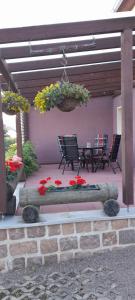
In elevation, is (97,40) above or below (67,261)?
above

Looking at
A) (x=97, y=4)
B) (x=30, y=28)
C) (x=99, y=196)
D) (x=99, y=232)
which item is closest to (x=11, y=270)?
(x=99, y=232)

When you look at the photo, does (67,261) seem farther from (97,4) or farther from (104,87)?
(104,87)

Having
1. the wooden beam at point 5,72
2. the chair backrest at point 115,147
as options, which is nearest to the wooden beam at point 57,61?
the wooden beam at point 5,72

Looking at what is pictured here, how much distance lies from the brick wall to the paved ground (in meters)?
0.08

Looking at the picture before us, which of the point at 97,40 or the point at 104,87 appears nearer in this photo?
the point at 97,40

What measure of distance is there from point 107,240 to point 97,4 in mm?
3610

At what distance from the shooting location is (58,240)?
3.03 meters

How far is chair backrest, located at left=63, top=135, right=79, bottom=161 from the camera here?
658cm

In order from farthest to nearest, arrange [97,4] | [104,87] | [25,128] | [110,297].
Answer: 1. [25,128]
2. [104,87]
3. [97,4]
4. [110,297]

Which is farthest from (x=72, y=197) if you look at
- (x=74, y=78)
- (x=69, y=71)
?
(x=74, y=78)

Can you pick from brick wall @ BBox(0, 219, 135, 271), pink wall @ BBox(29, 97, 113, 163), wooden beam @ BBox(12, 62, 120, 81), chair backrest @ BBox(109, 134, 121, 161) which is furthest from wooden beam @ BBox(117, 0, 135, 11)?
pink wall @ BBox(29, 97, 113, 163)

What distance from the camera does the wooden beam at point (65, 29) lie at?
2928 millimetres

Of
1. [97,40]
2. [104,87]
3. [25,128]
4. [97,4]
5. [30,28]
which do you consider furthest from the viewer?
[25,128]

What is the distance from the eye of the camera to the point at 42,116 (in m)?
9.03
